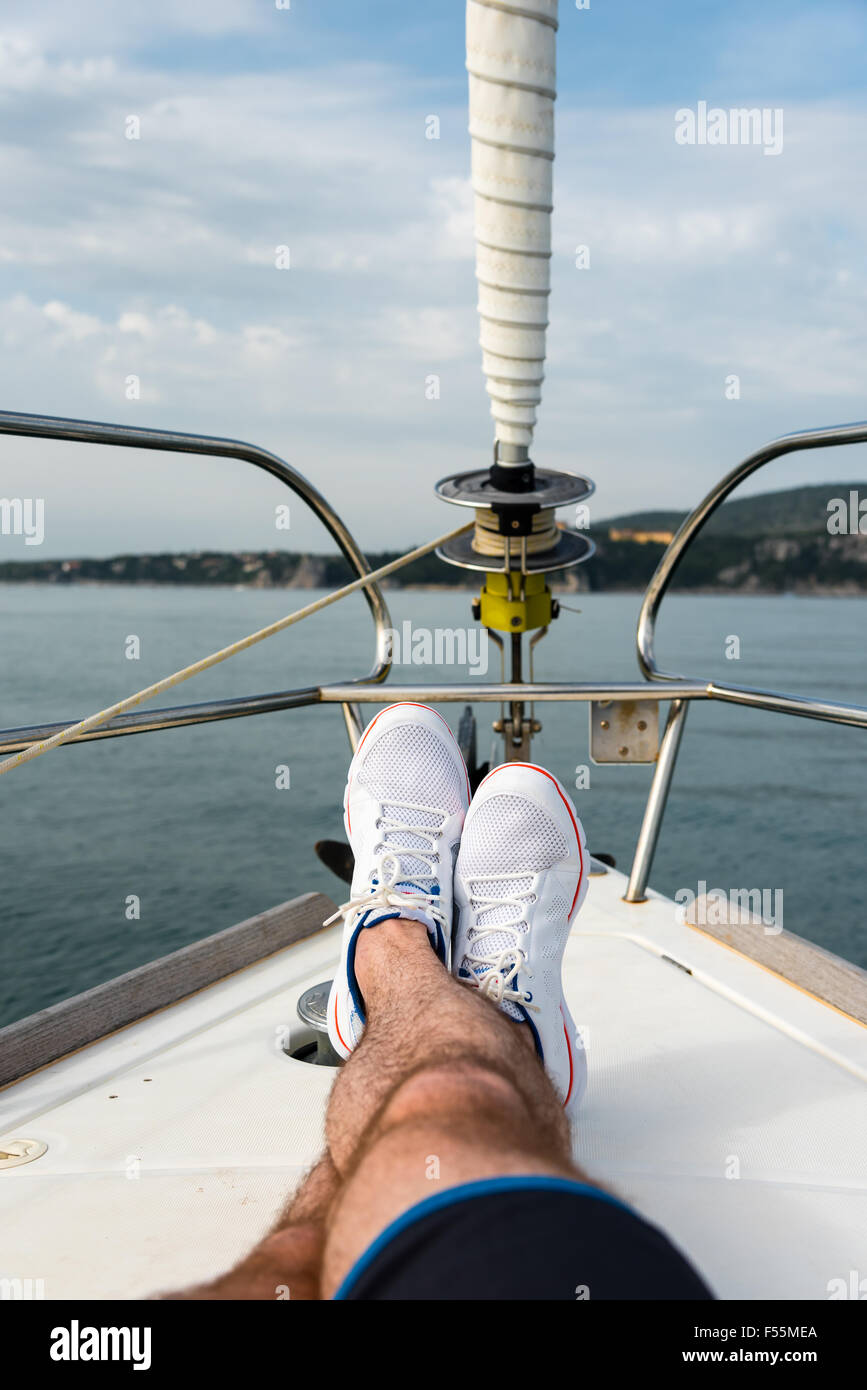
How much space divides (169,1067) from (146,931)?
659cm

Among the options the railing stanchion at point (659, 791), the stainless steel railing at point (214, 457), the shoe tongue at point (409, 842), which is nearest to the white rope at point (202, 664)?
the stainless steel railing at point (214, 457)

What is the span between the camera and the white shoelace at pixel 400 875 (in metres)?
1.06

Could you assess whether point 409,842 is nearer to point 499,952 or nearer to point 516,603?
point 499,952

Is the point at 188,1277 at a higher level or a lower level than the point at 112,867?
higher

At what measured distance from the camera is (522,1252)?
0.49m

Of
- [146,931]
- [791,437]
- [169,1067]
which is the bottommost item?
[146,931]

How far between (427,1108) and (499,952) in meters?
0.40

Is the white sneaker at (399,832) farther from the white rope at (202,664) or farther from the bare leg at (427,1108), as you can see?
the white rope at (202,664)

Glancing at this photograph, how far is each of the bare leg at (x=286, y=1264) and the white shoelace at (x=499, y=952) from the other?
32cm

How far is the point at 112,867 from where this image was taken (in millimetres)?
8445

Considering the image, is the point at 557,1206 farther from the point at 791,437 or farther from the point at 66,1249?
the point at 791,437

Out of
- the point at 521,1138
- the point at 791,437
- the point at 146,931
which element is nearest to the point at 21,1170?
the point at 521,1138

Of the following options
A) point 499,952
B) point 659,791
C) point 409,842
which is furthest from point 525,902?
point 659,791
